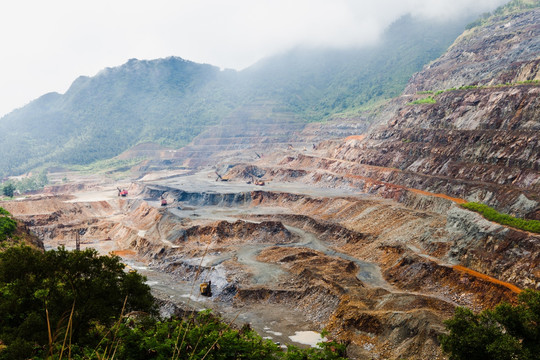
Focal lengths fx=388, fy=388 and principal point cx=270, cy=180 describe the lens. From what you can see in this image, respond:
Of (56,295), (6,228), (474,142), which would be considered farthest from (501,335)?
(6,228)

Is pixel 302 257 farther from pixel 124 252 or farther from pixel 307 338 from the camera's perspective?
pixel 124 252

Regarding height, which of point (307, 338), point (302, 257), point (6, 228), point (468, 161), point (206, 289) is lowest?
point (302, 257)

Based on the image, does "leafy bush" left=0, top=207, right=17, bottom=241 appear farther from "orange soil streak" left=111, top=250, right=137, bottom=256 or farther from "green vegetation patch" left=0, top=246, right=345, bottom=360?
"green vegetation patch" left=0, top=246, right=345, bottom=360

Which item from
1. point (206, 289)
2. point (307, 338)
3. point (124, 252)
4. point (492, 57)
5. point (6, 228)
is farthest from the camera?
point (492, 57)

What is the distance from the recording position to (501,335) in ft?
80.1

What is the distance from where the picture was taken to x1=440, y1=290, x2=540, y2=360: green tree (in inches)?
909

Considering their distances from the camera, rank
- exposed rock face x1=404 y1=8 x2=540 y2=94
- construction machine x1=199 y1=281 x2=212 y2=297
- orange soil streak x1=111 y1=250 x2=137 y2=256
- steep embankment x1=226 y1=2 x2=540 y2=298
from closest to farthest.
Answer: steep embankment x1=226 y1=2 x2=540 y2=298 < construction machine x1=199 y1=281 x2=212 y2=297 < orange soil streak x1=111 y1=250 x2=137 y2=256 < exposed rock face x1=404 y1=8 x2=540 y2=94

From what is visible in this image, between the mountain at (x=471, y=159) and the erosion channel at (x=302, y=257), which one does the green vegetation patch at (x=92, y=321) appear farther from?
the mountain at (x=471, y=159)

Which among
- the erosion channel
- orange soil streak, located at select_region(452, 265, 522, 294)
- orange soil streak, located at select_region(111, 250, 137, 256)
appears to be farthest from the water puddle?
orange soil streak, located at select_region(111, 250, 137, 256)

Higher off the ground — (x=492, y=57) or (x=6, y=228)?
(x=492, y=57)

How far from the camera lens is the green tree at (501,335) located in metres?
23.1

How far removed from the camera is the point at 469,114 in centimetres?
9500

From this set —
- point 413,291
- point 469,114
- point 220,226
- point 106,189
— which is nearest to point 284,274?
point 413,291

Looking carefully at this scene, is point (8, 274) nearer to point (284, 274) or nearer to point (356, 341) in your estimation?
point (356, 341)
